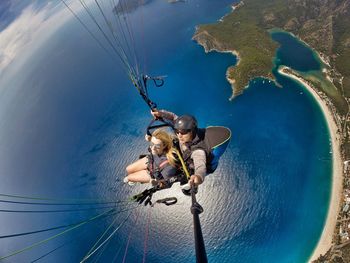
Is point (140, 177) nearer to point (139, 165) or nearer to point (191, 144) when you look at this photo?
point (139, 165)

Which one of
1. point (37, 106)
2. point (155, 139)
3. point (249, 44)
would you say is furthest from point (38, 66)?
point (155, 139)

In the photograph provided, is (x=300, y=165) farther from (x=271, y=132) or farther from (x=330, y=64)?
(x=330, y=64)

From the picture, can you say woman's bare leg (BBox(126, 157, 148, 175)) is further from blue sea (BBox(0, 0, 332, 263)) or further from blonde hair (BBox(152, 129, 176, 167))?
blue sea (BBox(0, 0, 332, 263))

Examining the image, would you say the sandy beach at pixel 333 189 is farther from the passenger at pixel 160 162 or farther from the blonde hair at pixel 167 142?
the blonde hair at pixel 167 142

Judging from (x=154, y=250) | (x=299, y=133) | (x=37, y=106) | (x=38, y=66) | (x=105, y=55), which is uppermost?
(x=38, y=66)

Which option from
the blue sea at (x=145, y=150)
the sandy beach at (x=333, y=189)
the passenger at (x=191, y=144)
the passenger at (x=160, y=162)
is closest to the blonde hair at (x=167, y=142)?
the passenger at (x=160, y=162)

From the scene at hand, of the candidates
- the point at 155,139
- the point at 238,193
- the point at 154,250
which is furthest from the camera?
the point at 238,193

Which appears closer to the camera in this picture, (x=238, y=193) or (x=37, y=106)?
(x=238, y=193)
